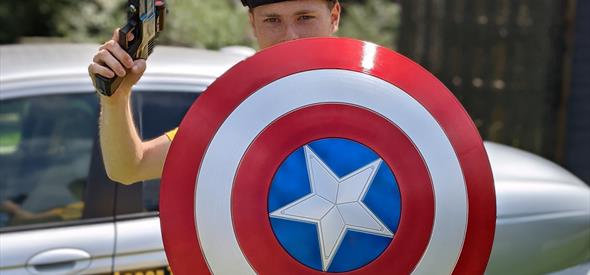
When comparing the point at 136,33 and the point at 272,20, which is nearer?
the point at 136,33

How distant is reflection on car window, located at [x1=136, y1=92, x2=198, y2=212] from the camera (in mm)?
3775

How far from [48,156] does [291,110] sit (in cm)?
247

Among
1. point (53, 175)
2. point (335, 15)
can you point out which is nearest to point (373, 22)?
point (53, 175)

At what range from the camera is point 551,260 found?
3.16 meters

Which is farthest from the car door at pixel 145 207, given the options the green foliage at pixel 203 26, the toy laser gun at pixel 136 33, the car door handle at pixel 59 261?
the green foliage at pixel 203 26

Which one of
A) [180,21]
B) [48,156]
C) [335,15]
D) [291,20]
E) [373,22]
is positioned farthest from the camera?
[373,22]

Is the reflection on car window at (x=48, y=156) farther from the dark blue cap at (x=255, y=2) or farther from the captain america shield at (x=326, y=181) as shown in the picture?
the captain america shield at (x=326, y=181)

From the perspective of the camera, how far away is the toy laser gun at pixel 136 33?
175 cm

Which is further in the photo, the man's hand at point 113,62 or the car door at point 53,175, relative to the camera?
the car door at point 53,175

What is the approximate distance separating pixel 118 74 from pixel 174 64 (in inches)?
88.4

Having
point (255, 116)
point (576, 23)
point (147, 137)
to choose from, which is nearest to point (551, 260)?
point (147, 137)

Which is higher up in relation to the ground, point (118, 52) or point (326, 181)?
point (118, 52)

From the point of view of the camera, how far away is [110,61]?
175 centimetres

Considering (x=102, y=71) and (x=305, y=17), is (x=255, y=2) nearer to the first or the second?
(x=305, y=17)
